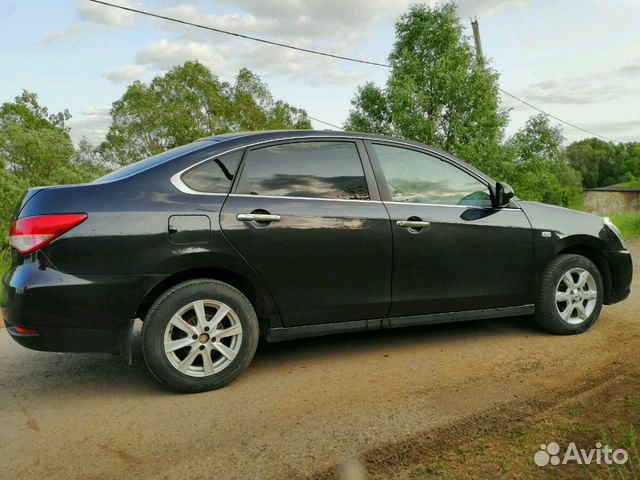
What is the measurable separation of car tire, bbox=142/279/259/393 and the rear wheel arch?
0.10 m

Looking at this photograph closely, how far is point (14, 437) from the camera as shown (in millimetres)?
3016

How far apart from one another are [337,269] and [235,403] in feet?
3.66

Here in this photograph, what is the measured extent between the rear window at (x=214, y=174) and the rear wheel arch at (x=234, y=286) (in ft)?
1.75

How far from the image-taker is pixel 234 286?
3742 millimetres

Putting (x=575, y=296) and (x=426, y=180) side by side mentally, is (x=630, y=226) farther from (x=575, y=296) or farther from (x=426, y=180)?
(x=426, y=180)

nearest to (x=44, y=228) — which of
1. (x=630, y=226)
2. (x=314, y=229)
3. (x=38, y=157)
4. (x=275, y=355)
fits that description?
(x=314, y=229)

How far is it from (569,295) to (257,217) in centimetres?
276

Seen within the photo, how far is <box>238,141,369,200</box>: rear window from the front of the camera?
12.4 feet

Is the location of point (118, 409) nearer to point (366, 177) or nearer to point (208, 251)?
point (208, 251)

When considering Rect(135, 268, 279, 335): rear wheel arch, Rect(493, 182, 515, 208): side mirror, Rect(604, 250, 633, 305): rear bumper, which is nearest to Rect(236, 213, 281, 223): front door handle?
Rect(135, 268, 279, 335): rear wheel arch

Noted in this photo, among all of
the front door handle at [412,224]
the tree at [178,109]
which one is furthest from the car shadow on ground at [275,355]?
the tree at [178,109]

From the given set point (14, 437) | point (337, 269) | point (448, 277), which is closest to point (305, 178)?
point (337, 269)

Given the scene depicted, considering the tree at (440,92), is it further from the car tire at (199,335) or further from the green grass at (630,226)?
the car tire at (199,335)

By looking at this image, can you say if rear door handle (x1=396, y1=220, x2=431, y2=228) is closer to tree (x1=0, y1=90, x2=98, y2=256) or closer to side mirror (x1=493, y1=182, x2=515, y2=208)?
side mirror (x1=493, y1=182, x2=515, y2=208)
